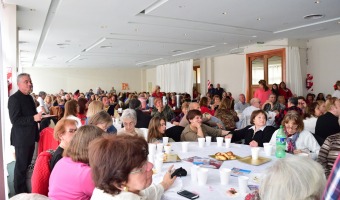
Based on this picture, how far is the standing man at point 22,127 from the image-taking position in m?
3.48

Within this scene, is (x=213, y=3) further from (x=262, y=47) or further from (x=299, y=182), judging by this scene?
(x=262, y=47)

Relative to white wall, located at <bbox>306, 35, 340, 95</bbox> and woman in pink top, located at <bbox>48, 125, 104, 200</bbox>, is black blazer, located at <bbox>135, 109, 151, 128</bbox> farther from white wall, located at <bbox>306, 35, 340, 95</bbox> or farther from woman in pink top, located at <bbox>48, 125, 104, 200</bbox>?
white wall, located at <bbox>306, 35, 340, 95</bbox>

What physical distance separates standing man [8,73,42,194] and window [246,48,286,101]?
8.24m

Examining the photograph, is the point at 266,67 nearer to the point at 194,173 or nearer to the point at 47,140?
the point at 47,140

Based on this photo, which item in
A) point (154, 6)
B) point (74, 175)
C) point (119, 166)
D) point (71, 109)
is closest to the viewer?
point (119, 166)

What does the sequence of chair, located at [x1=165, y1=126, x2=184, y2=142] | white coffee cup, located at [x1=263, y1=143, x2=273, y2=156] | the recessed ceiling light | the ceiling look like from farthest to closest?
the recessed ceiling light < the ceiling < chair, located at [x1=165, y1=126, x2=184, y2=142] < white coffee cup, located at [x1=263, y1=143, x2=273, y2=156]

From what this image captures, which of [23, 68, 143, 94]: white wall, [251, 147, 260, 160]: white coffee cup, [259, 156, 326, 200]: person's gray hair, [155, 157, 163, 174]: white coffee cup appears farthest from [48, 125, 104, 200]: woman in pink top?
[23, 68, 143, 94]: white wall

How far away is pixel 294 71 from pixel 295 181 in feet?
29.7

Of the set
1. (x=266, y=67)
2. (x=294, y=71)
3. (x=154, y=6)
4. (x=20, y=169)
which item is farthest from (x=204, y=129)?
(x=266, y=67)

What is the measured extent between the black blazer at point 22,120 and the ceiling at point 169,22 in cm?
220

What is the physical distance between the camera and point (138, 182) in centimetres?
132

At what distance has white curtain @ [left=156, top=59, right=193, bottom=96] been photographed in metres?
15.4

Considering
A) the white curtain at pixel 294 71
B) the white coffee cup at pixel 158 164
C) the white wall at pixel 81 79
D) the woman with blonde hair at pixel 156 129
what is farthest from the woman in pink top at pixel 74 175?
the white wall at pixel 81 79

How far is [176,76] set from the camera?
16.7 m
